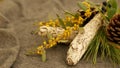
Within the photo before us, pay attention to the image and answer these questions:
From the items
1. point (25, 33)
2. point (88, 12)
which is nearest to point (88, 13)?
point (88, 12)

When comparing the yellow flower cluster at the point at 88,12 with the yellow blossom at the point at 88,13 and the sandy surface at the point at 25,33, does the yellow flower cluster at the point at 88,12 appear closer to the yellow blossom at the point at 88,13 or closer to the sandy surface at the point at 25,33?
the yellow blossom at the point at 88,13

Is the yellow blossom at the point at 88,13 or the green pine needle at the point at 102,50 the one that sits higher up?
the yellow blossom at the point at 88,13

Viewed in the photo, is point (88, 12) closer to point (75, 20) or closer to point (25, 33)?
point (75, 20)

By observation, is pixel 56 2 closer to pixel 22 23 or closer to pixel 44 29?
pixel 22 23

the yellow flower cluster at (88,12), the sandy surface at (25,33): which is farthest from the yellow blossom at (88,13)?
the sandy surface at (25,33)

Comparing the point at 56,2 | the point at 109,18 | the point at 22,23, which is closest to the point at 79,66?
the point at 109,18

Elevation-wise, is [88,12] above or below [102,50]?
above

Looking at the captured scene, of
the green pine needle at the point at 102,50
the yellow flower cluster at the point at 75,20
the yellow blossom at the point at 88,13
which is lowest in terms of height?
the green pine needle at the point at 102,50

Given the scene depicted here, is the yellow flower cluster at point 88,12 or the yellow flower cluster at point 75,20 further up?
the yellow flower cluster at point 88,12

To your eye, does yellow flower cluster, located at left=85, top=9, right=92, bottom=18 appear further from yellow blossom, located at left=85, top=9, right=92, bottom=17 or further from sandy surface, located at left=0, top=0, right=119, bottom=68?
sandy surface, located at left=0, top=0, right=119, bottom=68
